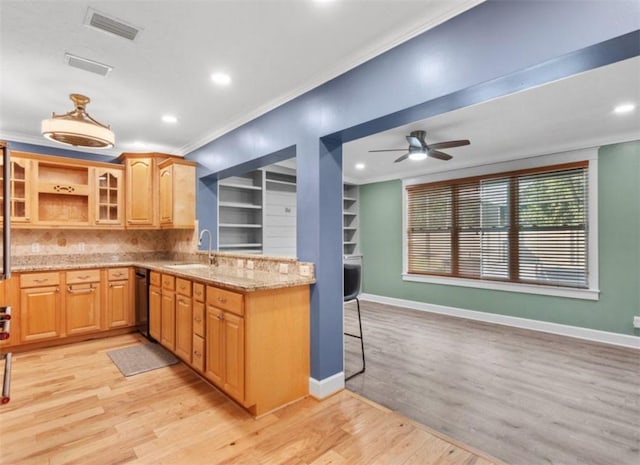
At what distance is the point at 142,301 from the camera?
4.05 metres

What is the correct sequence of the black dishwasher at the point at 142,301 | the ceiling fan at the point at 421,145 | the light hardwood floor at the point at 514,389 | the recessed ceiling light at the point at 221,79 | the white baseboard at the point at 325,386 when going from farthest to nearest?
1. the black dishwasher at the point at 142,301
2. the ceiling fan at the point at 421,145
3. the recessed ceiling light at the point at 221,79
4. the white baseboard at the point at 325,386
5. the light hardwood floor at the point at 514,389

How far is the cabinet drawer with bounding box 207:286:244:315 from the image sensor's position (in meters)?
2.30

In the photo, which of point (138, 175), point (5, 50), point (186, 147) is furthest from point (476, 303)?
point (5, 50)

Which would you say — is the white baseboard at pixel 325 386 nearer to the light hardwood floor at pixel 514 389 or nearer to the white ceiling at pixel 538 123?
the light hardwood floor at pixel 514 389

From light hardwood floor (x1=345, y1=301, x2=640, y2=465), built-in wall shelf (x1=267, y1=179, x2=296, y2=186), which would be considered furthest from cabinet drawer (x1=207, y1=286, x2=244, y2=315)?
built-in wall shelf (x1=267, y1=179, x2=296, y2=186)

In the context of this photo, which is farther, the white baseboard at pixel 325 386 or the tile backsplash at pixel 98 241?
the tile backsplash at pixel 98 241

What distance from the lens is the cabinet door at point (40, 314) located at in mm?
3566

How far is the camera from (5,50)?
2.30 m

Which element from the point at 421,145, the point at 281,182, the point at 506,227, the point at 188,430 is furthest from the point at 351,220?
the point at 188,430

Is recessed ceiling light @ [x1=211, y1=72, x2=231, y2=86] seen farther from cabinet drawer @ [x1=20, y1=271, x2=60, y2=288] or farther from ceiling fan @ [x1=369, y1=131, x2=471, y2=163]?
cabinet drawer @ [x1=20, y1=271, x2=60, y2=288]

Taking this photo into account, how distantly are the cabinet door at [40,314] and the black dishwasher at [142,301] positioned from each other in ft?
2.59

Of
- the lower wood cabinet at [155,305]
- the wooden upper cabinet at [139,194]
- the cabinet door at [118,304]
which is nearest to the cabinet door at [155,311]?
the lower wood cabinet at [155,305]

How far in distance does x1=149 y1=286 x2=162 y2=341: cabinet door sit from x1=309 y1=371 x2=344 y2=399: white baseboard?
1939 millimetres

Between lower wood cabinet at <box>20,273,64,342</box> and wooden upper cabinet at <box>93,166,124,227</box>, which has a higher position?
wooden upper cabinet at <box>93,166,124,227</box>
